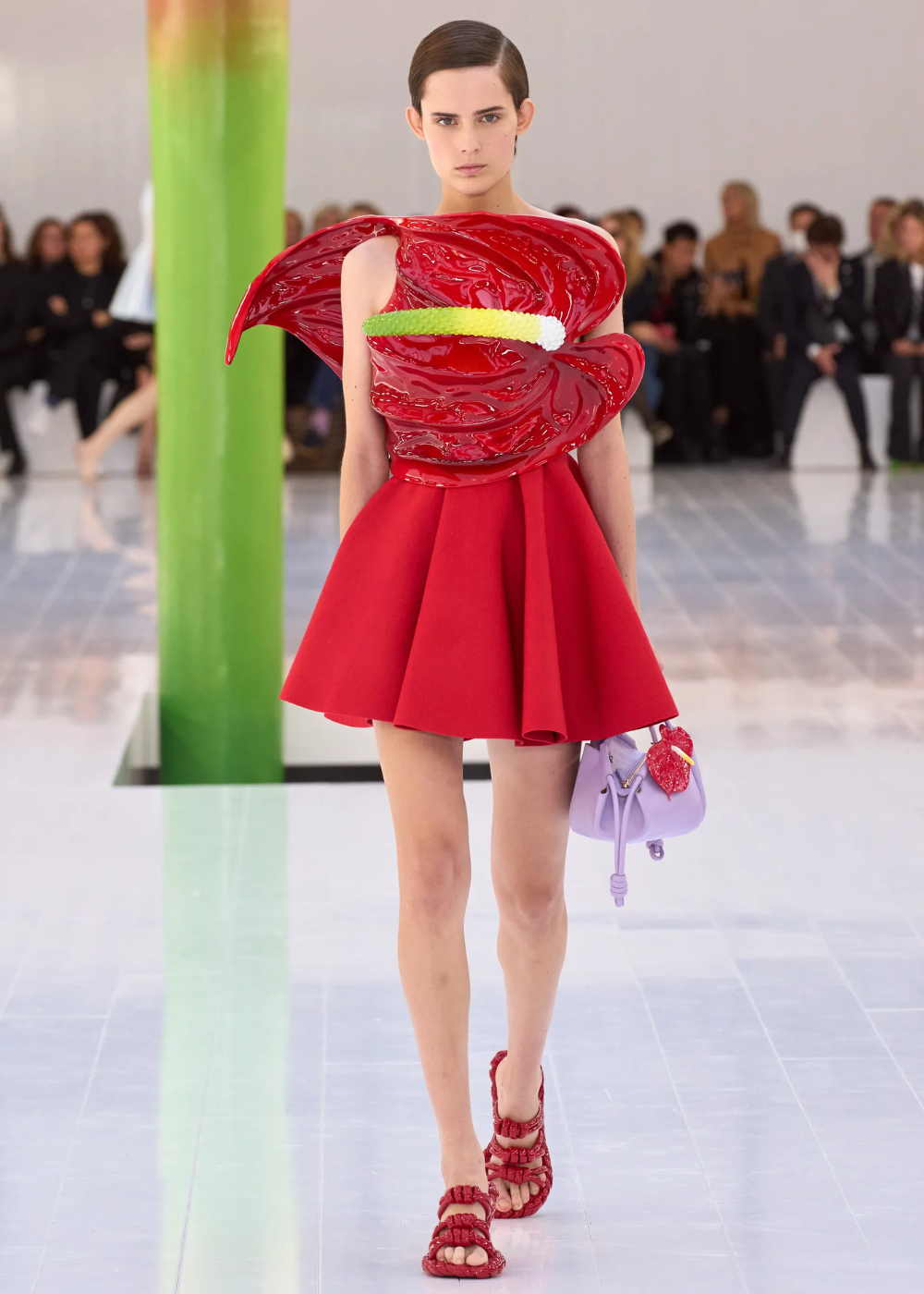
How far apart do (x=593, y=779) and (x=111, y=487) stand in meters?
9.74

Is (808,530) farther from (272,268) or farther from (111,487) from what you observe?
(272,268)

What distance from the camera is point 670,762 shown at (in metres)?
2.69

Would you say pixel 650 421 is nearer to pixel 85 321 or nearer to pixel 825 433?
pixel 825 433

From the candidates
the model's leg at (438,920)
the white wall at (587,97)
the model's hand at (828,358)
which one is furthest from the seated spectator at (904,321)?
the model's leg at (438,920)

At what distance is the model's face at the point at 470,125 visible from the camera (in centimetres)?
260

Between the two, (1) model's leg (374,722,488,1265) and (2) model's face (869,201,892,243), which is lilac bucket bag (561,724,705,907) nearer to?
(1) model's leg (374,722,488,1265)

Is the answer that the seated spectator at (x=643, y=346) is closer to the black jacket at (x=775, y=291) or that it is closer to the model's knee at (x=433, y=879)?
the black jacket at (x=775, y=291)

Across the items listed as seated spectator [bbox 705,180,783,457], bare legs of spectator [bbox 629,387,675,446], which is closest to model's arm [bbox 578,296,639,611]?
bare legs of spectator [bbox 629,387,675,446]

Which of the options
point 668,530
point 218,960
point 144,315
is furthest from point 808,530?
point 218,960

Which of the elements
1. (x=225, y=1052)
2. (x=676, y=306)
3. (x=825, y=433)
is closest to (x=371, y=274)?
(x=225, y=1052)

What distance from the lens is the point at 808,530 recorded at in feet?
33.7

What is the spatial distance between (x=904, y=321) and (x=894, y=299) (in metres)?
0.16

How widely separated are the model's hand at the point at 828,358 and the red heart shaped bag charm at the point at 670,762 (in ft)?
34.4

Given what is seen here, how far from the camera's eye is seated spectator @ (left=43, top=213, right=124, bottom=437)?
12.6m
